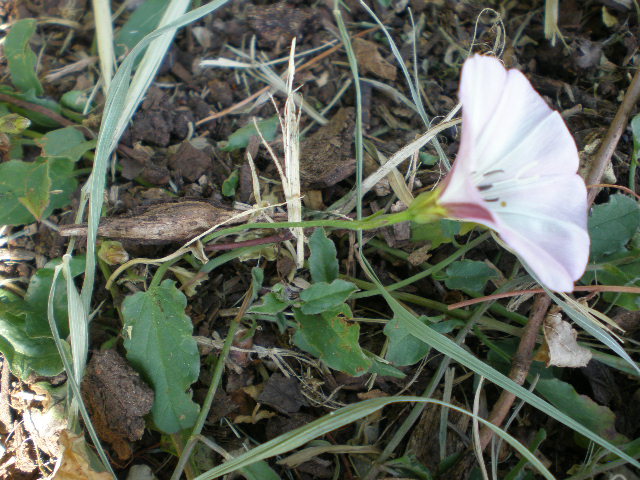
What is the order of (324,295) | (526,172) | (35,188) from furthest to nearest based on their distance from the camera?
(35,188), (324,295), (526,172)

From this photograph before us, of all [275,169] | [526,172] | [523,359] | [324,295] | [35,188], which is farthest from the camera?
[275,169]

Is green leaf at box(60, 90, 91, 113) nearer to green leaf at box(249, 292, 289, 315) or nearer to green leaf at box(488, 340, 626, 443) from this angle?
green leaf at box(249, 292, 289, 315)

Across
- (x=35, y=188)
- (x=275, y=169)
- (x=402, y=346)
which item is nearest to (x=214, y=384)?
(x=402, y=346)

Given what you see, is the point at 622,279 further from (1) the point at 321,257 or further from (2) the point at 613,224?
(1) the point at 321,257

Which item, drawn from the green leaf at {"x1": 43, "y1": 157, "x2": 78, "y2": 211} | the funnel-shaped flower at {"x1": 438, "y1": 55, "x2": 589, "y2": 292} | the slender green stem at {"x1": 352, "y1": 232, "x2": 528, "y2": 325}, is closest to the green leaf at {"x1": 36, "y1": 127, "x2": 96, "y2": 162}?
the green leaf at {"x1": 43, "y1": 157, "x2": 78, "y2": 211}

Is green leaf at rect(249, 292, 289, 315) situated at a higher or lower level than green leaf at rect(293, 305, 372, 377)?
higher

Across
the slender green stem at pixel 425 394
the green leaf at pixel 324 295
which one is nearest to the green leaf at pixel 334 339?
the green leaf at pixel 324 295
